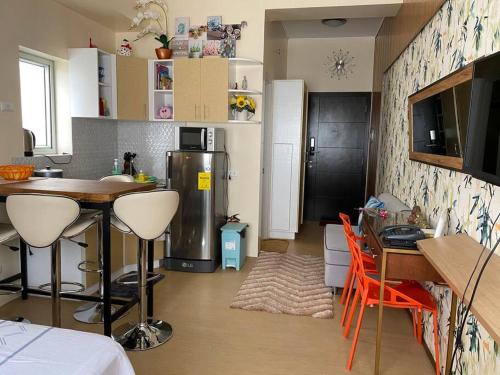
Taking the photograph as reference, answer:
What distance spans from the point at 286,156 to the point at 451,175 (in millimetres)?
3244

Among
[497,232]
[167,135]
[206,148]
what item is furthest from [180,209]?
[497,232]

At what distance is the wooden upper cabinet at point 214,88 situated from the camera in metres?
4.13

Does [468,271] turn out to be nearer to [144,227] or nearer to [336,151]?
[144,227]

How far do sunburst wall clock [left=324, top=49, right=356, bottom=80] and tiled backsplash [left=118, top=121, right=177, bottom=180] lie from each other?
2970 millimetres

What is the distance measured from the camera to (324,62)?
627 centimetres

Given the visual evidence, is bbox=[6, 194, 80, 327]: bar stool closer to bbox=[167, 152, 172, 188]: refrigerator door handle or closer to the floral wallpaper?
bbox=[167, 152, 172, 188]: refrigerator door handle

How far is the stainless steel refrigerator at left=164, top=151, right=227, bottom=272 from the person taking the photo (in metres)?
4.01

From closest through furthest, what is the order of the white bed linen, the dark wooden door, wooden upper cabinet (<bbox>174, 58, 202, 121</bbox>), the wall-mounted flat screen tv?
the white bed linen < the wall-mounted flat screen tv < wooden upper cabinet (<bbox>174, 58, 202, 121</bbox>) < the dark wooden door

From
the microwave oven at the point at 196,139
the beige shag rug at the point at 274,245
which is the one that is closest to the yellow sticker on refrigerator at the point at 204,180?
the microwave oven at the point at 196,139

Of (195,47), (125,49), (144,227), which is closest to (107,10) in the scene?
(125,49)

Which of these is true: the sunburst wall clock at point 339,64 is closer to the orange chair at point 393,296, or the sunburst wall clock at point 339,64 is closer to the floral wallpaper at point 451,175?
the floral wallpaper at point 451,175

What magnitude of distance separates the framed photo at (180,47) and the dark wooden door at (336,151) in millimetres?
2571

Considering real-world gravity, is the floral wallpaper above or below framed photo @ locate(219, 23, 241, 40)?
below

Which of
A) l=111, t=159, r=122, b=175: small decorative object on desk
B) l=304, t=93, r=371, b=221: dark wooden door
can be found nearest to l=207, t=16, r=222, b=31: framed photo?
l=111, t=159, r=122, b=175: small decorative object on desk
